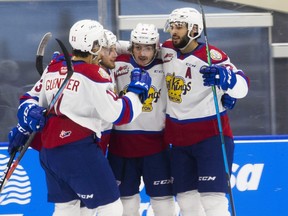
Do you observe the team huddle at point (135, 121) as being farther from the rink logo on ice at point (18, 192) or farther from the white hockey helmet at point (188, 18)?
the rink logo on ice at point (18, 192)

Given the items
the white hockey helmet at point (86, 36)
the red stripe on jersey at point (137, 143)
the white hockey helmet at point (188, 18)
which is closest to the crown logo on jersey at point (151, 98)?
the red stripe on jersey at point (137, 143)

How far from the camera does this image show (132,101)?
15.3 feet

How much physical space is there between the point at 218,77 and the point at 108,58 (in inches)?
23.4

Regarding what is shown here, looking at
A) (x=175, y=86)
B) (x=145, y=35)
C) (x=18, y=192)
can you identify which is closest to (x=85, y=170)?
(x=175, y=86)

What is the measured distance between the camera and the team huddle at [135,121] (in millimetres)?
4641

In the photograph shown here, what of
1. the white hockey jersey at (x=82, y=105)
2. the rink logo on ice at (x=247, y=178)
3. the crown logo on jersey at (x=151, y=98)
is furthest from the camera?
the rink logo on ice at (x=247, y=178)

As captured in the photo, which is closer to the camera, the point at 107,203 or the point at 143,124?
the point at 107,203

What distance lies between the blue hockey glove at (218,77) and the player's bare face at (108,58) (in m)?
0.48

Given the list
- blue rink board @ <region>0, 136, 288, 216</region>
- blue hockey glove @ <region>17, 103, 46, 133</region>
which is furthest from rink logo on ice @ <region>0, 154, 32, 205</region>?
blue hockey glove @ <region>17, 103, 46, 133</region>

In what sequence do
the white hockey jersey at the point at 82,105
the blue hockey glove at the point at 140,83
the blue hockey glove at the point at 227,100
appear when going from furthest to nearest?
the blue hockey glove at the point at 227,100, the blue hockey glove at the point at 140,83, the white hockey jersey at the point at 82,105

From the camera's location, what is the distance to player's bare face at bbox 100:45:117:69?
489 cm

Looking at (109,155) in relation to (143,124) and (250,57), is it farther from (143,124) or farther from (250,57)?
(250,57)

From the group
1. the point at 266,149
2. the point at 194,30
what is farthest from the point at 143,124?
the point at 266,149

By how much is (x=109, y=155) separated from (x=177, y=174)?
0.40 meters
